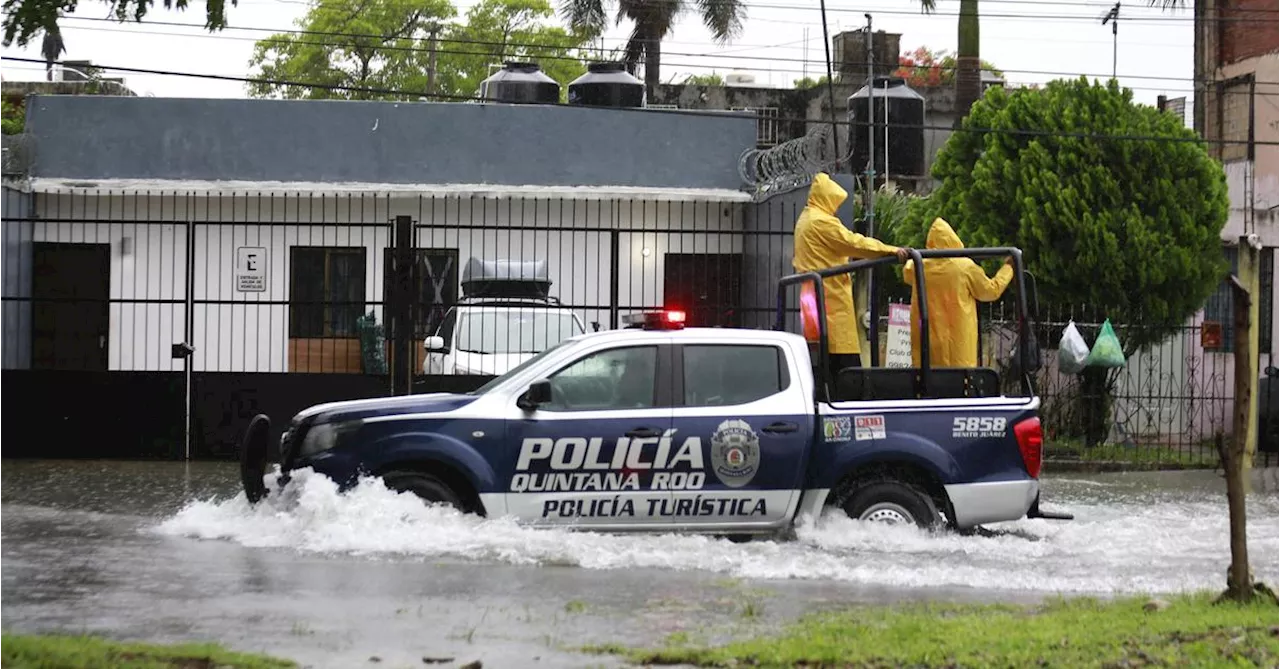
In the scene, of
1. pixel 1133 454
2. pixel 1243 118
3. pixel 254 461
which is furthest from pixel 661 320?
pixel 1243 118

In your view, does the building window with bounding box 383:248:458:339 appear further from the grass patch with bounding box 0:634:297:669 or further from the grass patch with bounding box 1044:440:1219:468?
the grass patch with bounding box 0:634:297:669

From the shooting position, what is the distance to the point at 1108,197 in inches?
838

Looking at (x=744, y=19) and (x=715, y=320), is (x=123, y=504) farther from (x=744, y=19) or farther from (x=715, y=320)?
(x=744, y=19)

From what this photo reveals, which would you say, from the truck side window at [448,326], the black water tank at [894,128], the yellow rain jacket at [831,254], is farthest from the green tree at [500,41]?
the yellow rain jacket at [831,254]

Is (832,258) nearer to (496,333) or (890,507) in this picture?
(890,507)

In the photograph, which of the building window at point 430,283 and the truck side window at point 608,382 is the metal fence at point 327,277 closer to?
the building window at point 430,283

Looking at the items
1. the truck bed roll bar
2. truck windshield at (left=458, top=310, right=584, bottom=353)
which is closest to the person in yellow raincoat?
the truck bed roll bar

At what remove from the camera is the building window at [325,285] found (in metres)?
22.1

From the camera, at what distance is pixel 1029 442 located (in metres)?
10.9

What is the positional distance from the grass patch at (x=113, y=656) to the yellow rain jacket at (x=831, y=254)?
640 cm

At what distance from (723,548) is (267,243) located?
1305 cm

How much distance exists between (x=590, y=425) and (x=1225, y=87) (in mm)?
24303

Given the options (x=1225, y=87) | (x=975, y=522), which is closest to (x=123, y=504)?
(x=975, y=522)

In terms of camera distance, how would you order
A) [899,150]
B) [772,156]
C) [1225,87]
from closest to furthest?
[772,156] → [1225,87] → [899,150]
